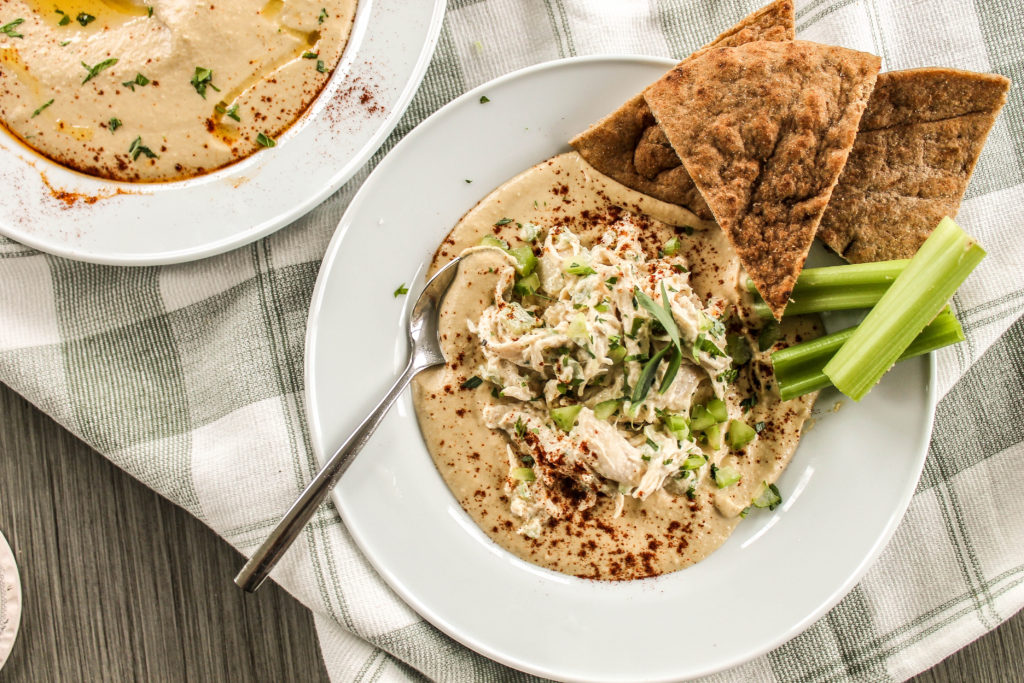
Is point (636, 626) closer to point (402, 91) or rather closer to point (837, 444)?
point (837, 444)

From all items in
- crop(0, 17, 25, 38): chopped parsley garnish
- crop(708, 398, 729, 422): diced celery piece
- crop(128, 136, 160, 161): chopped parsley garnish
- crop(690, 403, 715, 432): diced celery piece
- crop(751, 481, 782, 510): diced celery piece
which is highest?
crop(0, 17, 25, 38): chopped parsley garnish

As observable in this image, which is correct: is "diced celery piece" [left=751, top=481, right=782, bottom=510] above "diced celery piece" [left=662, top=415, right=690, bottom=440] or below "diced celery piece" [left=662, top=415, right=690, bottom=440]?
below

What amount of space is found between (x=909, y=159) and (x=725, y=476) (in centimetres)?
139

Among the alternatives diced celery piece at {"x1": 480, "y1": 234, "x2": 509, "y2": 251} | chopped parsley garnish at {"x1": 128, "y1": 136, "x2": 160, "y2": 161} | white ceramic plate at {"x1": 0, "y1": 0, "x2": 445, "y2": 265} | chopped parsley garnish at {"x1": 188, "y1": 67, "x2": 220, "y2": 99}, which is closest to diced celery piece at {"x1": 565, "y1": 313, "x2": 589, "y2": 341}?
diced celery piece at {"x1": 480, "y1": 234, "x2": 509, "y2": 251}

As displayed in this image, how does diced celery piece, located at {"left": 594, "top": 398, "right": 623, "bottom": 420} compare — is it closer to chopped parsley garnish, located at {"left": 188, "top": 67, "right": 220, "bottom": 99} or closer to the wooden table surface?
the wooden table surface

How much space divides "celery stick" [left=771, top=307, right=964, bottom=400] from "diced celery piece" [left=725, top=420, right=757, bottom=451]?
0.61 feet

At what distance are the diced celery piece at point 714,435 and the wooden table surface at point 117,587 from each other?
6.32 feet

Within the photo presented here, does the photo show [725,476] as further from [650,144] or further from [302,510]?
[302,510]

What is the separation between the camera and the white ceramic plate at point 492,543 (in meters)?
2.71

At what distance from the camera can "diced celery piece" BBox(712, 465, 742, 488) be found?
8.87 ft

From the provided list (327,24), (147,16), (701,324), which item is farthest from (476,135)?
(147,16)

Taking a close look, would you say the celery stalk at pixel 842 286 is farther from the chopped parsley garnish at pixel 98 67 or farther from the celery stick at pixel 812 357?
the chopped parsley garnish at pixel 98 67

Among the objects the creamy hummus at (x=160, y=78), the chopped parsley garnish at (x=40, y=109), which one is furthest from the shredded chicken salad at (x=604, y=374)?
the chopped parsley garnish at (x=40, y=109)

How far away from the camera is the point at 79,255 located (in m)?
2.74
